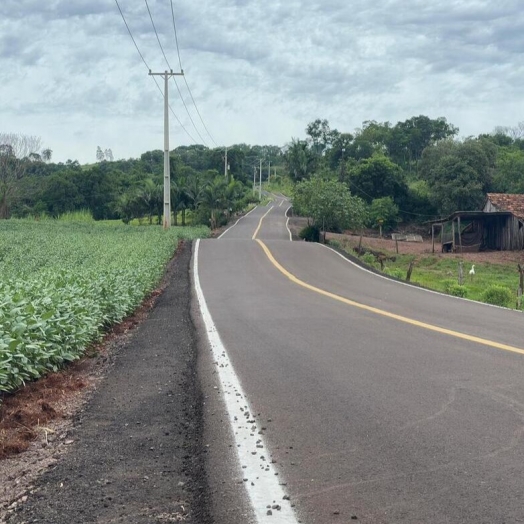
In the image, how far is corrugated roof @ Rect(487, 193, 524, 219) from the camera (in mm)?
42625

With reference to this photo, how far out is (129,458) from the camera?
4.51m

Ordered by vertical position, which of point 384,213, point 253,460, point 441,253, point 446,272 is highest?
point 384,213

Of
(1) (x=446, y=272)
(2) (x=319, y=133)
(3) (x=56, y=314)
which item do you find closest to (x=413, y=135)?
(2) (x=319, y=133)

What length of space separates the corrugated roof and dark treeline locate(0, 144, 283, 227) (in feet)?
74.7

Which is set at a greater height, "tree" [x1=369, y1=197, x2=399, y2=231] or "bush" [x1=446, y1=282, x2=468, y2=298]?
"tree" [x1=369, y1=197, x2=399, y2=231]

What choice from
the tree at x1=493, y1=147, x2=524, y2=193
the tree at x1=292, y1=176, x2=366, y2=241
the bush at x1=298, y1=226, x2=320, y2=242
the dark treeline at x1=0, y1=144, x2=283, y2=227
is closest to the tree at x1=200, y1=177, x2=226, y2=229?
the dark treeline at x1=0, y1=144, x2=283, y2=227

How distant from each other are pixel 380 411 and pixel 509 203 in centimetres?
4145

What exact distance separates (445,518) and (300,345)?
5.36 meters

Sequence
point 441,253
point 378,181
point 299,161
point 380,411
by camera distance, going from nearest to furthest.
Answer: point 380,411 < point 441,253 < point 378,181 < point 299,161

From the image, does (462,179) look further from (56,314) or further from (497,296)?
(56,314)

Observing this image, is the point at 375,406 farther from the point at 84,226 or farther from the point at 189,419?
the point at 84,226

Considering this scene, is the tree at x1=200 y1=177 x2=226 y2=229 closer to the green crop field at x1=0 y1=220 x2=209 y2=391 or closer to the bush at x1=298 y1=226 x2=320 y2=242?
the bush at x1=298 y1=226 x2=320 y2=242

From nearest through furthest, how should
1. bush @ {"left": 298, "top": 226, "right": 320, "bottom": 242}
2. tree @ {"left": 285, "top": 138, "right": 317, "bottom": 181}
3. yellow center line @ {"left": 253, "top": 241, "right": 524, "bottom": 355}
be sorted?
1. yellow center line @ {"left": 253, "top": 241, "right": 524, "bottom": 355}
2. bush @ {"left": 298, "top": 226, "right": 320, "bottom": 242}
3. tree @ {"left": 285, "top": 138, "right": 317, "bottom": 181}

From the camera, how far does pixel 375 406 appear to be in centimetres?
563
